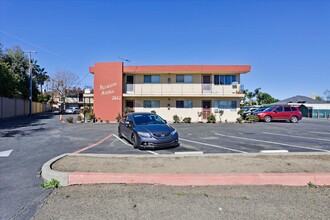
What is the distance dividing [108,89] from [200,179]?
62.6 ft

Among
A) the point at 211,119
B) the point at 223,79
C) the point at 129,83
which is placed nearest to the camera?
the point at 211,119

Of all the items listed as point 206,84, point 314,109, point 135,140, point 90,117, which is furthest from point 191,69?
point 314,109

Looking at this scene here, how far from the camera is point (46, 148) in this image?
773 cm

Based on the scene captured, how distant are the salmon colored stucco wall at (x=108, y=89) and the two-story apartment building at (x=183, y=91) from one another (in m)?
0.81

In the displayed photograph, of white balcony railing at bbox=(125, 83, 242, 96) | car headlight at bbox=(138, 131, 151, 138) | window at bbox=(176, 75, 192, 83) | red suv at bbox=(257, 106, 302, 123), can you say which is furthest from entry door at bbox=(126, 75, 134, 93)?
car headlight at bbox=(138, 131, 151, 138)

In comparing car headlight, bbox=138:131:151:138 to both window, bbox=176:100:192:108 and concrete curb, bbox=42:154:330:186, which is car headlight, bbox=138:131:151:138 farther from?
window, bbox=176:100:192:108

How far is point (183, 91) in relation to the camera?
2300cm

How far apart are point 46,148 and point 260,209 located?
25.2ft

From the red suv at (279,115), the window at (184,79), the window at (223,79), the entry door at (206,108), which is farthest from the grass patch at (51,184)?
the red suv at (279,115)

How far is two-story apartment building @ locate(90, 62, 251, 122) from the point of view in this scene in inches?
879

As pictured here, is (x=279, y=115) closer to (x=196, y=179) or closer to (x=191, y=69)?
(x=191, y=69)

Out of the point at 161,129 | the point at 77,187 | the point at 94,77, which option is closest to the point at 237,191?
the point at 77,187

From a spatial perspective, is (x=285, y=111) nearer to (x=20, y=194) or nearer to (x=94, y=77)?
(x=94, y=77)

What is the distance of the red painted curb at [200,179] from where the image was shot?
4.31 metres
